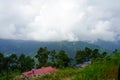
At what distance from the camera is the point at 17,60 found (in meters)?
82.5

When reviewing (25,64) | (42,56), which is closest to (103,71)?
(25,64)

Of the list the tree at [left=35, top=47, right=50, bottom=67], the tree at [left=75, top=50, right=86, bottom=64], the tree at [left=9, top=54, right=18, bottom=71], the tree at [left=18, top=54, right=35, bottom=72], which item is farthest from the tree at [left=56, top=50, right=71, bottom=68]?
the tree at [left=9, top=54, right=18, bottom=71]

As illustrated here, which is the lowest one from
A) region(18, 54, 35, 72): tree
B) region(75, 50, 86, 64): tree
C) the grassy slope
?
region(18, 54, 35, 72): tree

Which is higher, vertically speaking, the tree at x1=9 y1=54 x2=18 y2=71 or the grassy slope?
the grassy slope

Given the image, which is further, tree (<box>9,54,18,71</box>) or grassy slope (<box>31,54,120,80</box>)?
tree (<box>9,54,18,71</box>)

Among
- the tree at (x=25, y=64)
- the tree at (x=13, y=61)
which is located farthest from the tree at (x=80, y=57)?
the tree at (x=13, y=61)

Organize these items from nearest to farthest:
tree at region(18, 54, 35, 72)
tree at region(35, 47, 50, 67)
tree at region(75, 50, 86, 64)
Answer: tree at region(18, 54, 35, 72) → tree at region(75, 50, 86, 64) → tree at region(35, 47, 50, 67)

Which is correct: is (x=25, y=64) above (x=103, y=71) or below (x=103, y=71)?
below

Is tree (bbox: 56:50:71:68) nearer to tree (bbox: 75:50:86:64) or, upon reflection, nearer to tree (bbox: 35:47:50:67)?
tree (bbox: 75:50:86:64)

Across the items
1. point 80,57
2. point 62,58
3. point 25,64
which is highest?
point 62,58

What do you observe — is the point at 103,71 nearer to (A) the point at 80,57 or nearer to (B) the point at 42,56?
(A) the point at 80,57

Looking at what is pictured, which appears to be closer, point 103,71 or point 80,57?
point 103,71

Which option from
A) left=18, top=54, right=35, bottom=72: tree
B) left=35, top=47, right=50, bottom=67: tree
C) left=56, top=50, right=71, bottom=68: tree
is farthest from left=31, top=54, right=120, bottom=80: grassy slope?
left=35, top=47, right=50, bottom=67: tree

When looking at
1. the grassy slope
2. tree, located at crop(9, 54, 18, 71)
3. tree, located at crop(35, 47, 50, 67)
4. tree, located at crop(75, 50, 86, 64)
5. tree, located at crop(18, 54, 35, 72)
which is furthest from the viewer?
A: tree, located at crop(35, 47, 50, 67)
